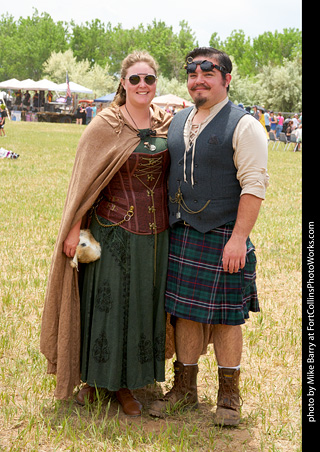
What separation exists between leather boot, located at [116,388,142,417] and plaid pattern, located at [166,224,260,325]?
0.62 meters

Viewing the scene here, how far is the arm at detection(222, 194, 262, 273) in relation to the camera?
9.70ft

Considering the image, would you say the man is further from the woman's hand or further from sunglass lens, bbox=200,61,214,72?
the woman's hand

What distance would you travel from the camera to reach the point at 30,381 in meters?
3.60

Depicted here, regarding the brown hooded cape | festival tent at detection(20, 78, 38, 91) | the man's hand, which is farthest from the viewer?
festival tent at detection(20, 78, 38, 91)

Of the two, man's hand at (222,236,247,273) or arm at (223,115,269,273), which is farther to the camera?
man's hand at (222,236,247,273)

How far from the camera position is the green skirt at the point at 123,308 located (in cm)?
319

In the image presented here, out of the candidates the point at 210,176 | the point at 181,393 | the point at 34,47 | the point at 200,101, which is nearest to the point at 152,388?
the point at 181,393

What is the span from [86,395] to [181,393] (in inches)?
22.9

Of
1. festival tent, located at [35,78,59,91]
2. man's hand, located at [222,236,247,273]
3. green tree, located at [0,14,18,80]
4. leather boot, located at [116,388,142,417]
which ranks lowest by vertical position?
Result: leather boot, located at [116,388,142,417]

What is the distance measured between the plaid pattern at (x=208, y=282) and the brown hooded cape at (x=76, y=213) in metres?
0.58

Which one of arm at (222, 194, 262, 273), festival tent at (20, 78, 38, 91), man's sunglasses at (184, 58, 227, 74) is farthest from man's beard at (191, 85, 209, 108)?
festival tent at (20, 78, 38, 91)

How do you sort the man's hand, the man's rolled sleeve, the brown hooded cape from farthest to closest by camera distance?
1. the brown hooded cape
2. the man's hand
3. the man's rolled sleeve

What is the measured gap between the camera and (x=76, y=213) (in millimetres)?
3184
